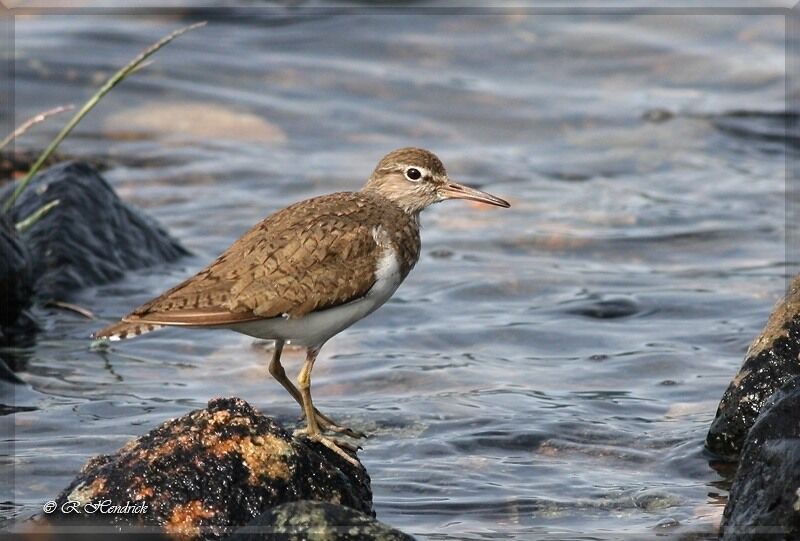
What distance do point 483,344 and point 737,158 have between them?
4981mm

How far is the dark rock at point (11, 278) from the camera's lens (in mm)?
7836

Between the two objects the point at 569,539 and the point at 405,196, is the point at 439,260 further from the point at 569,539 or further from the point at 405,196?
the point at 569,539

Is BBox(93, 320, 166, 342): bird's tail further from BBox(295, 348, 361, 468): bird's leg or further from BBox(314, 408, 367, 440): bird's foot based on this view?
BBox(314, 408, 367, 440): bird's foot

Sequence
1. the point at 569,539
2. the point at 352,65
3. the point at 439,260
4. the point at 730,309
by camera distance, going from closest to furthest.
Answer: the point at 569,539 < the point at 730,309 < the point at 439,260 < the point at 352,65

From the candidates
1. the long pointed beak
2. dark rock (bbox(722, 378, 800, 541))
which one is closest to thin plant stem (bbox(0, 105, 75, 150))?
the long pointed beak

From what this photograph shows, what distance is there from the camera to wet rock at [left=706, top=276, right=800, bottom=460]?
20.1ft

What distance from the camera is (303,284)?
5.80 m

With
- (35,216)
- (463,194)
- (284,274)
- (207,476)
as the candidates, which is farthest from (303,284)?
(35,216)

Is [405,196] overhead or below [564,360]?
overhead

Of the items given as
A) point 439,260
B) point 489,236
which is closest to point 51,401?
point 439,260

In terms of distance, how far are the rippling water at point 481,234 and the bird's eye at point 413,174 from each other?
4.13 feet

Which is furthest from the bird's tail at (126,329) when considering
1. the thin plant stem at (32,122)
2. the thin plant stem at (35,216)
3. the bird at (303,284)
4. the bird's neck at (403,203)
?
the thin plant stem at (35,216)

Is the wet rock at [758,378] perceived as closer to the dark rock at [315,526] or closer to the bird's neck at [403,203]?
the bird's neck at [403,203]

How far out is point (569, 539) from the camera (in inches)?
213
